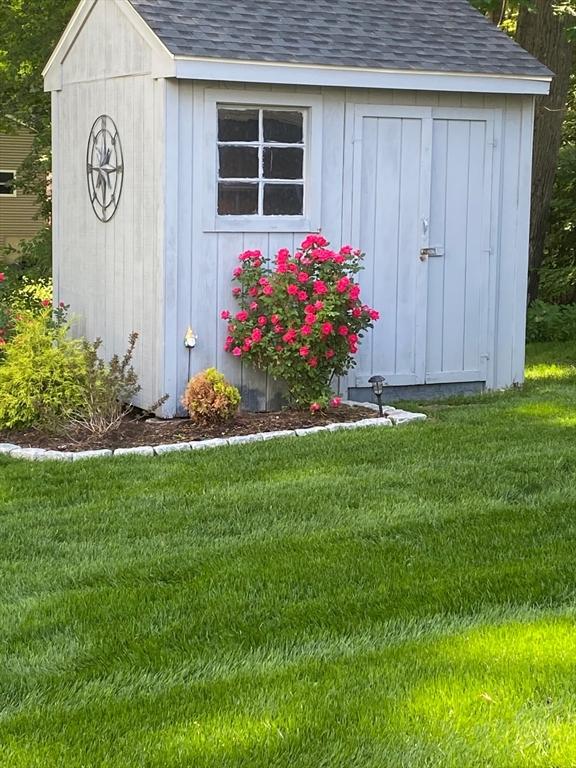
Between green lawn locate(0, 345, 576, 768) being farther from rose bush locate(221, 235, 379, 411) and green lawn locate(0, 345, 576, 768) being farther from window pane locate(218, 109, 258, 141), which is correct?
window pane locate(218, 109, 258, 141)

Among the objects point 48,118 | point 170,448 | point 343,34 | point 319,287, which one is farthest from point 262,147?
point 48,118

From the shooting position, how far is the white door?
9.04m

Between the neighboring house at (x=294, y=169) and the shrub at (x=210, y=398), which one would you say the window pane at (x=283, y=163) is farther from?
the shrub at (x=210, y=398)

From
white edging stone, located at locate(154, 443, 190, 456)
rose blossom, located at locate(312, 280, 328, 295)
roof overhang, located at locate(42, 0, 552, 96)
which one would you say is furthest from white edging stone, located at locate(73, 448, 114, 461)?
roof overhang, located at locate(42, 0, 552, 96)

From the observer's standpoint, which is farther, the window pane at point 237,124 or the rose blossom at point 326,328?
the window pane at point 237,124

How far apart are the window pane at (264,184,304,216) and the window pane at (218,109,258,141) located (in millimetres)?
368

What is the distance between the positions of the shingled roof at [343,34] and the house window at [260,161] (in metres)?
A: 0.43

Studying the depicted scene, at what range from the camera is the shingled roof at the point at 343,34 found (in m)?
8.34

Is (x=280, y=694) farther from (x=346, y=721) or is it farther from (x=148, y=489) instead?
(x=148, y=489)

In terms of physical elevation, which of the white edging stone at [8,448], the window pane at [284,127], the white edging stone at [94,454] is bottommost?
the white edging stone at [8,448]

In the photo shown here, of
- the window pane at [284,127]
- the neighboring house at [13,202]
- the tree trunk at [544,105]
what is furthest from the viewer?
the neighboring house at [13,202]

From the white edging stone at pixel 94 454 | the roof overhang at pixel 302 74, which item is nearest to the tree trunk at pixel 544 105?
the roof overhang at pixel 302 74

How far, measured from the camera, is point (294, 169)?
871cm

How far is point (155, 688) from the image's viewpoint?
152 inches
